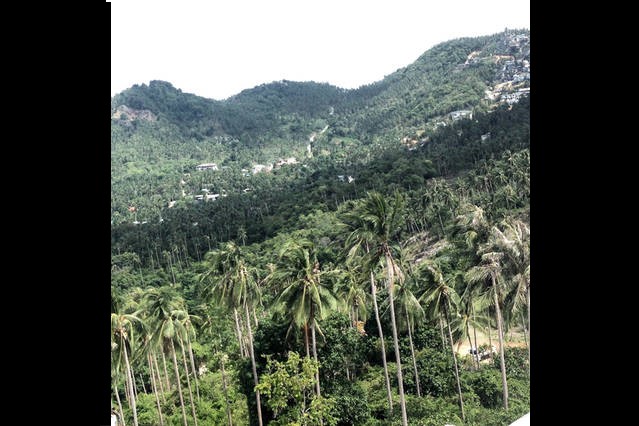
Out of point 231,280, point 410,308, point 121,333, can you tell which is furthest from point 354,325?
point 121,333

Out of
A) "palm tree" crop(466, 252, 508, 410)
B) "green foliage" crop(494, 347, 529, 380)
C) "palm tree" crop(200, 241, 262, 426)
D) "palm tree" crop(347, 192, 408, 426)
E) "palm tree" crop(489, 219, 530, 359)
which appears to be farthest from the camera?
"green foliage" crop(494, 347, 529, 380)

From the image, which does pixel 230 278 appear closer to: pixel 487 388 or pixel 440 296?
pixel 440 296

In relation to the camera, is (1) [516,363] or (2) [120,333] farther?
(1) [516,363]

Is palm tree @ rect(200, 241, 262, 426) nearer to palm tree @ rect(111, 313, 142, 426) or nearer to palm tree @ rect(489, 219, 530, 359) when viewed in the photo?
palm tree @ rect(111, 313, 142, 426)

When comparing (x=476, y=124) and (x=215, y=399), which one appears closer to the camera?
(x=215, y=399)

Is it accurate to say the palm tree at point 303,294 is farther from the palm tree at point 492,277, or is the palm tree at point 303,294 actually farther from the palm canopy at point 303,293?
the palm tree at point 492,277

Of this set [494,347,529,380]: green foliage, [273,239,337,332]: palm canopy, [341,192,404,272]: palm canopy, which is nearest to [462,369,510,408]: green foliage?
[494,347,529,380]: green foliage

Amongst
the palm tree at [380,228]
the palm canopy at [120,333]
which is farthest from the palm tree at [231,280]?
A: the palm tree at [380,228]

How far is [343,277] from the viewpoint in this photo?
1422 inches

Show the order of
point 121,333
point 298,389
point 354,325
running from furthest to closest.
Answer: point 354,325 < point 121,333 < point 298,389
